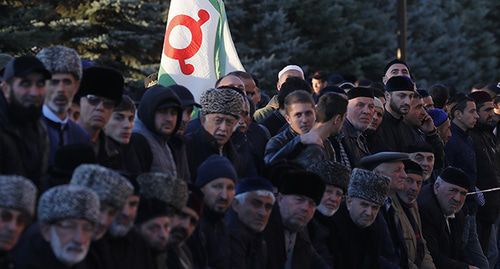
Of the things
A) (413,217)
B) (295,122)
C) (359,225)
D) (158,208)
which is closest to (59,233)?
(158,208)

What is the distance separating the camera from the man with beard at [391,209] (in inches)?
462

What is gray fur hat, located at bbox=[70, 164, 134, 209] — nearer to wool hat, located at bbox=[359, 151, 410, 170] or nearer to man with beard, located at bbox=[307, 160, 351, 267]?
man with beard, located at bbox=[307, 160, 351, 267]

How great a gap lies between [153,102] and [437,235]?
4.46 meters

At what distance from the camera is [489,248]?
53.0 ft

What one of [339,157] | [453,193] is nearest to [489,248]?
[453,193]

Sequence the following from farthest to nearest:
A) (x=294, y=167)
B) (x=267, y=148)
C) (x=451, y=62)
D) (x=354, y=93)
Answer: (x=451, y=62) < (x=354, y=93) < (x=267, y=148) < (x=294, y=167)

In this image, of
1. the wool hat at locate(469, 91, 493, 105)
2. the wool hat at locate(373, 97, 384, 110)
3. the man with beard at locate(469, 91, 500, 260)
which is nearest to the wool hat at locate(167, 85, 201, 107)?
the wool hat at locate(373, 97, 384, 110)

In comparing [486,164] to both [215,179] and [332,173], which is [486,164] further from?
[215,179]

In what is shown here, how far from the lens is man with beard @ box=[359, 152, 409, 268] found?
462 inches

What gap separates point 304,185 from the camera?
401 inches

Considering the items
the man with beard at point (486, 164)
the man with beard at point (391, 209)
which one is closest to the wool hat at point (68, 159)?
the man with beard at point (391, 209)

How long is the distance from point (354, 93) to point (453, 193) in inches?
49.4

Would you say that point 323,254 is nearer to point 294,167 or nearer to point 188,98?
point 294,167

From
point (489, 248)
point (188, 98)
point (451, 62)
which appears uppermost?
point (451, 62)
